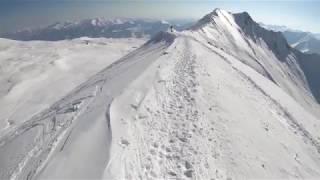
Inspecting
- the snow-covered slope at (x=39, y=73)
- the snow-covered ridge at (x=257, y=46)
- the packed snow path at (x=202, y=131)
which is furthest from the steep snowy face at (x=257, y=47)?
the packed snow path at (x=202, y=131)

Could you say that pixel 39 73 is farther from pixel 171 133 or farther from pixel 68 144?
pixel 171 133

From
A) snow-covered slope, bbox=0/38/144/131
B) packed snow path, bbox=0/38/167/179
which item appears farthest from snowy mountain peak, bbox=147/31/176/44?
packed snow path, bbox=0/38/167/179

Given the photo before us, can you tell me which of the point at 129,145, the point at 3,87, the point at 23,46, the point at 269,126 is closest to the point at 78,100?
the point at 129,145

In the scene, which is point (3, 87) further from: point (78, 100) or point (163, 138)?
point (163, 138)

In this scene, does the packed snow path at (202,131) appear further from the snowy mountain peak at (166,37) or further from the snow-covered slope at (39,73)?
the snow-covered slope at (39,73)

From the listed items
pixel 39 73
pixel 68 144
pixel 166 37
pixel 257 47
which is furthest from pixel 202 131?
pixel 257 47

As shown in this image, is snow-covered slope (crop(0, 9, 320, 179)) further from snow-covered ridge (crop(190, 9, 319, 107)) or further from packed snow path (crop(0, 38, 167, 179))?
snow-covered ridge (crop(190, 9, 319, 107))
